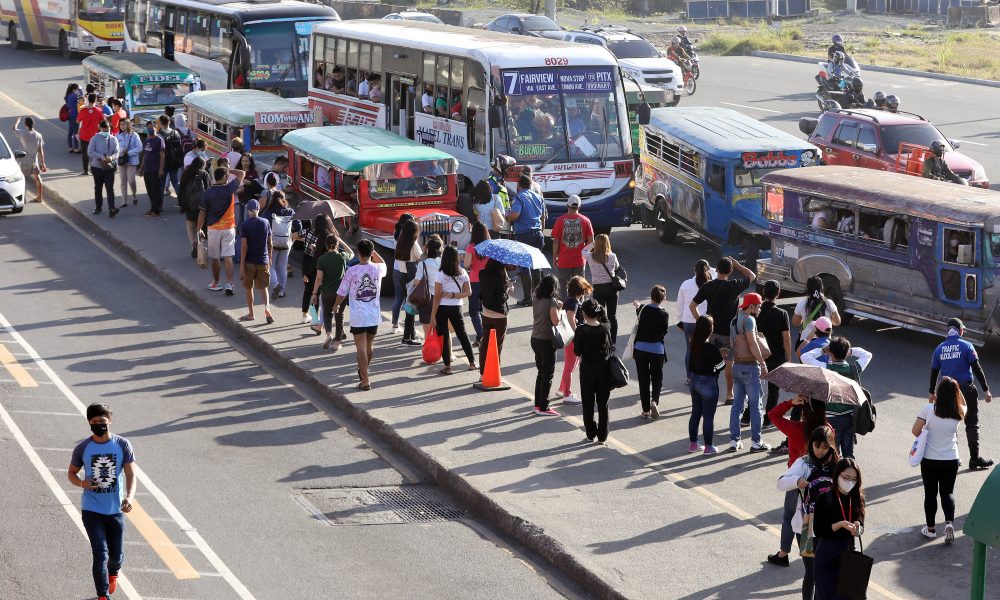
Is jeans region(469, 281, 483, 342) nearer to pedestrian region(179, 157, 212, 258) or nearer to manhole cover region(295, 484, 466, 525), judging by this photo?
manhole cover region(295, 484, 466, 525)

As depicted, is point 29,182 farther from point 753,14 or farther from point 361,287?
point 753,14

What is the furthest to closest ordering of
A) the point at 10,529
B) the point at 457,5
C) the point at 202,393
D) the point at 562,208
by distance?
the point at 457,5, the point at 562,208, the point at 202,393, the point at 10,529

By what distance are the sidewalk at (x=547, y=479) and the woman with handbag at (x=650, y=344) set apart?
86 centimetres

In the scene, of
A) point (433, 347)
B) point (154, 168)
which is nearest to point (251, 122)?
A: point (154, 168)

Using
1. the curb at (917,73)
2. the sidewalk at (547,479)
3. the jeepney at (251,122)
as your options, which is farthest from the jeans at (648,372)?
the curb at (917,73)

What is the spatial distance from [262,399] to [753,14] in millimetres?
52445

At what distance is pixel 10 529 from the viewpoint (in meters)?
11.1

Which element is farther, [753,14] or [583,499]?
[753,14]

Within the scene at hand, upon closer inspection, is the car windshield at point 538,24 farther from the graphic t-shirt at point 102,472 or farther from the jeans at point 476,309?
the graphic t-shirt at point 102,472

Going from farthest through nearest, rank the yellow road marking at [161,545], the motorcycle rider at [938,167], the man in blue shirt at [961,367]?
the motorcycle rider at [938,167] → the man in blue shirt at [961,367] → the yellow road marking at [161,545]

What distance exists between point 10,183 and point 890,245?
15.8 metres

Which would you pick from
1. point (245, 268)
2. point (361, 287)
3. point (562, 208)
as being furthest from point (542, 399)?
point (562, 208)

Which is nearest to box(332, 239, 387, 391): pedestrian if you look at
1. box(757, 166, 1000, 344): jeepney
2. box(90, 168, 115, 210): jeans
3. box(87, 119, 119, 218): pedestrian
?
box(757, 166, 1000, 344): jeepney

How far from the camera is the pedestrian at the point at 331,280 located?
53.0ft
